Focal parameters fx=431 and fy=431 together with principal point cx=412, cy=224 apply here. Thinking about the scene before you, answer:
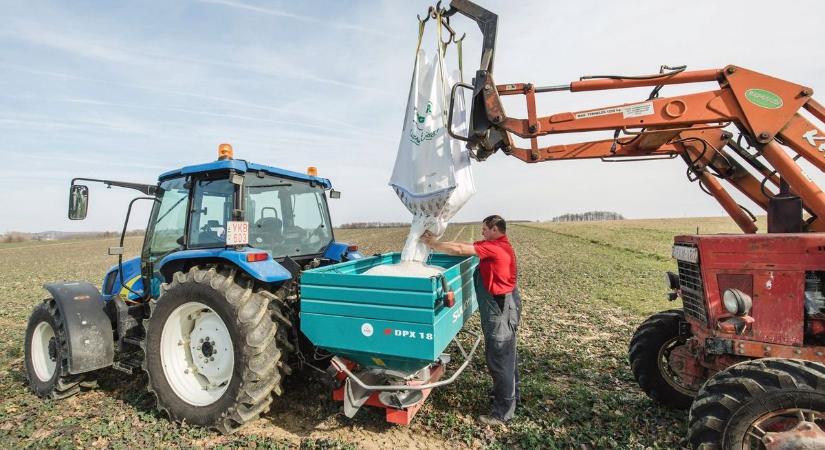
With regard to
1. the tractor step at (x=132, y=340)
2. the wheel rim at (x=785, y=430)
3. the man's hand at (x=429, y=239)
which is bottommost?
the tractor step at (x=132, y=340)

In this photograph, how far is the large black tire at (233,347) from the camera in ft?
11.9

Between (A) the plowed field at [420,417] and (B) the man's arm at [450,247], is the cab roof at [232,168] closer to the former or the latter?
(B) the man's arm at [450,247]

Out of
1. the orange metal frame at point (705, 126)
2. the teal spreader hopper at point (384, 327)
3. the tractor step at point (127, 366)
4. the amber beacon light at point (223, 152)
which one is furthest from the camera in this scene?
the tractor step at point (127, 366)

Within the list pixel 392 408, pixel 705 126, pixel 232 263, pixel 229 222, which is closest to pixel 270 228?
pixel 232 263

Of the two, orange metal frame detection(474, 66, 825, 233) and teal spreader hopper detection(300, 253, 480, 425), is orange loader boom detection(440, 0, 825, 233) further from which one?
teal spreader hopper detection(300, 253, 480, 425)

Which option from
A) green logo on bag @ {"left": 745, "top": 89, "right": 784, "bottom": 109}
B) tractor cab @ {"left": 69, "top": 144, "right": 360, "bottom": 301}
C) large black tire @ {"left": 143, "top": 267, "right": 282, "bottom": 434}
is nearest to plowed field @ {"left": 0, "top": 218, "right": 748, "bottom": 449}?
large black tire @ {"left": 143, "top": 267, "right": 282, "bottom": 434}

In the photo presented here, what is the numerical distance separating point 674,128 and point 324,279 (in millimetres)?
3186

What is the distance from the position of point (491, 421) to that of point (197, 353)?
2.84 metres

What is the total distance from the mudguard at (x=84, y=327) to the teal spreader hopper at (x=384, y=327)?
2.65 m

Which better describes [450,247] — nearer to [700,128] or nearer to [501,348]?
[501,348]

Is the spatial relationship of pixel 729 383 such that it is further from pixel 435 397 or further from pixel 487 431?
pixel 435 397

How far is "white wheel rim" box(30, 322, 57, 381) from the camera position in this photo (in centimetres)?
490

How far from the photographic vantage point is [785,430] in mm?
2805

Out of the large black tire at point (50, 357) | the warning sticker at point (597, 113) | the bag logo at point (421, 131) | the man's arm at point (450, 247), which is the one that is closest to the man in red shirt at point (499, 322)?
the man's arm at point (450, 247)
